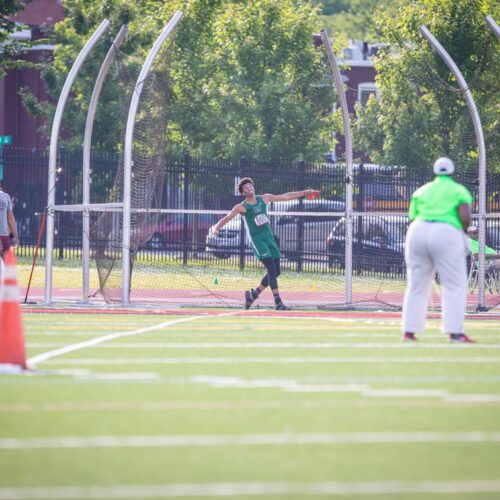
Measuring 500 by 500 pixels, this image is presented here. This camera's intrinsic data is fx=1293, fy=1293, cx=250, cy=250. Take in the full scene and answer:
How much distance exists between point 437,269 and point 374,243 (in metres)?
15.2

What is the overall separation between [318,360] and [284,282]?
15370mm

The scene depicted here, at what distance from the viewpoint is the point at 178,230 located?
28.9 meters

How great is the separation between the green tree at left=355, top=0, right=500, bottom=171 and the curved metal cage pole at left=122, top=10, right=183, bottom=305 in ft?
26.2

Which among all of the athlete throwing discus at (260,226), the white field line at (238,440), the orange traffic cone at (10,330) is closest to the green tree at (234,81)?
the athlete throwing discus at (260,226)

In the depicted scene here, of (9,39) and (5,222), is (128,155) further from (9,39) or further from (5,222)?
(9,39)

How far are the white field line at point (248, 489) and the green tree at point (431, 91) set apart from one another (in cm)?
1767

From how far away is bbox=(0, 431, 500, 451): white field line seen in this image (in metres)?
7.30

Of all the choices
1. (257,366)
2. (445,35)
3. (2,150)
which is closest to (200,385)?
(257,366)

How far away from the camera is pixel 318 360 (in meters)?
11.1

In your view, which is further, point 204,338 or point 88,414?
point 204,338

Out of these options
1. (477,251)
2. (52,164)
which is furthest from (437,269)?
(477,251)

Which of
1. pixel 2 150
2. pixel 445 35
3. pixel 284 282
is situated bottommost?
pixel 284 282

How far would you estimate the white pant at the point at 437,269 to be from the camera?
1216 centimetres

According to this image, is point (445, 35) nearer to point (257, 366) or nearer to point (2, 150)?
point (2, 150)
